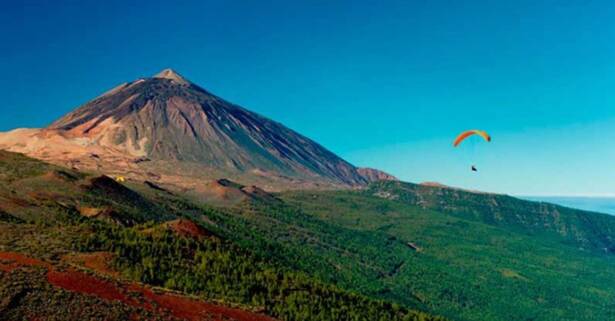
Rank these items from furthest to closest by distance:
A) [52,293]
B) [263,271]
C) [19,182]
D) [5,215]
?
[19,182]
[263,271]
[5,215]
[52,293]

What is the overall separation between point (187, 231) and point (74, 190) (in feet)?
236

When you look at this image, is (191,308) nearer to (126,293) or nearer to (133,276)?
(126,293)

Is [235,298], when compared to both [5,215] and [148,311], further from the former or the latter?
[5,215]

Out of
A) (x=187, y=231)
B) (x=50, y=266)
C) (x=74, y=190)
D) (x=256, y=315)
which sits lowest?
(x=256, y=315)

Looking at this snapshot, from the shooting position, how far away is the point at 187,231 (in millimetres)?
131250

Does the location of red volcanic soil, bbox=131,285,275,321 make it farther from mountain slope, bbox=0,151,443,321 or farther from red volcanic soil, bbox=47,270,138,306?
red volcanic soil, bbox=47,270,138,306

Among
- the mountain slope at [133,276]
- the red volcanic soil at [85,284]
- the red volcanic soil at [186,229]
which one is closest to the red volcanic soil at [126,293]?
the red volcanic soil at [85,284]

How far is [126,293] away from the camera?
237ft

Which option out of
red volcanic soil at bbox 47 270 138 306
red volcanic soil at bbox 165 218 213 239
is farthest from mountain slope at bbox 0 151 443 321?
red volcanic soil at bbox 165 218 213 239

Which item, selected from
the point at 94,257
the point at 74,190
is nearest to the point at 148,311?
the point at 94,257

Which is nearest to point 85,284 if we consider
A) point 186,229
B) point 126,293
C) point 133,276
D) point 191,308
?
point 126,293

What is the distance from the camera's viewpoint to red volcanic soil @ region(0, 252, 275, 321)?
70000mm

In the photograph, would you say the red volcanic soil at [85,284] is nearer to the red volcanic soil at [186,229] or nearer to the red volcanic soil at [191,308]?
the red volcanic soil at [191,308]

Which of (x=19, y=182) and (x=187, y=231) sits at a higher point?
(x=19, y=182)
